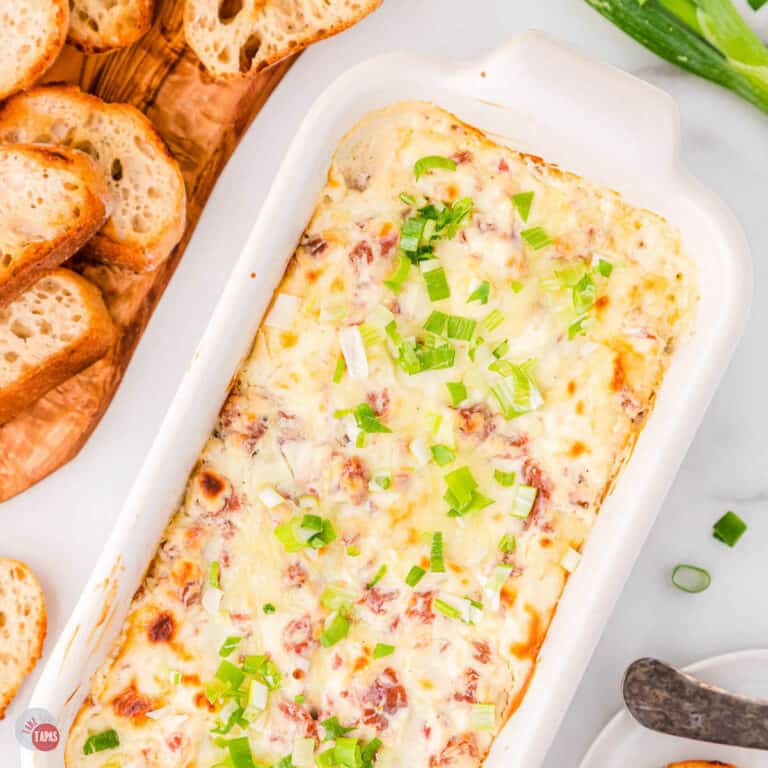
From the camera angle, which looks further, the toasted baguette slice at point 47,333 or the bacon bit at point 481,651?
the toasted baguette slice at point 47,333

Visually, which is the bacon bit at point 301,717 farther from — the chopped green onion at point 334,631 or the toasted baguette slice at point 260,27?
the toasted baguette slice at point 260,27

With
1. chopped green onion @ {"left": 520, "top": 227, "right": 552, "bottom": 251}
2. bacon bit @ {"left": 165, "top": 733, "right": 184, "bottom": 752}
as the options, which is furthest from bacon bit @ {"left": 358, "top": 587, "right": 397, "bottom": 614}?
chopped green onion @ {"left": 520, "top": 227, "right": 552, "bottom": 251}

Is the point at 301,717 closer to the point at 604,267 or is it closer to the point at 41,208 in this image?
the point at 604,267

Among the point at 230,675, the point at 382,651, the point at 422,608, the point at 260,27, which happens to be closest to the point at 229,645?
the point at 230,675

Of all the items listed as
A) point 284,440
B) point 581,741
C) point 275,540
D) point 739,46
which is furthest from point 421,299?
point 581,741

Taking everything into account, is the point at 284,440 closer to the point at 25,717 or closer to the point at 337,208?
the point at 337,208

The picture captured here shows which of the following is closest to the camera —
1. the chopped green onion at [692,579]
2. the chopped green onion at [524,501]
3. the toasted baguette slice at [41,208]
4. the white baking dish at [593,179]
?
the white baking dish at [593,179]

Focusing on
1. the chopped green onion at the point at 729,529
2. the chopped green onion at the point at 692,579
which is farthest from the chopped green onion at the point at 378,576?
the chopped green onion at the point at 729,529

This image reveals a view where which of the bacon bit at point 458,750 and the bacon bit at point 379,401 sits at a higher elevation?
the bacon bit at point 379,401
